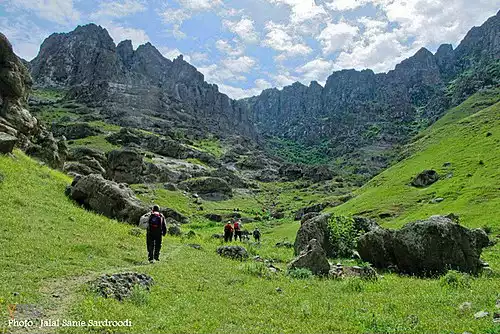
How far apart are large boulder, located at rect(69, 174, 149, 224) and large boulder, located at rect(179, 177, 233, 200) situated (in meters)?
116

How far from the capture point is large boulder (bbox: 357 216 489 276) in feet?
91.8

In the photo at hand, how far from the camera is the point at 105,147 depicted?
198 metres

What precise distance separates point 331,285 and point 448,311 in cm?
742

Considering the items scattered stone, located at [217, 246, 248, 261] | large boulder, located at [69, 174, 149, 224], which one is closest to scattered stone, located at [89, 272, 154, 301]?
scattered stone, located at [217, 246, 248, 261]

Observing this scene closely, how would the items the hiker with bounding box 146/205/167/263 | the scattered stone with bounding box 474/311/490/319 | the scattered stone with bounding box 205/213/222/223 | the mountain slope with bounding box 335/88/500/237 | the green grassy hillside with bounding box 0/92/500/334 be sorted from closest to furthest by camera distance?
the green grassy hillside with bounding box 0/92/500/334, the scattered stone with bounding box 474/311/490/319, the hiker with bounding box 146/205/167/263, the mountain slope with bounding box 335/88/500/237, the scattered stone with bounding box 205/213/222/223

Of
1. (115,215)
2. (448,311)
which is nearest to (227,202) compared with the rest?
(115,215)

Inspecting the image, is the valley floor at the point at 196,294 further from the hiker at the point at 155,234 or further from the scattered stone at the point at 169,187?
the scattered stone at the point at 169,187

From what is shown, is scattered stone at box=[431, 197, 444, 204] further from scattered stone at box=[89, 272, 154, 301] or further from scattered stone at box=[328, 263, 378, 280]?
scattered stone at box=[89, 272, 154, 301]

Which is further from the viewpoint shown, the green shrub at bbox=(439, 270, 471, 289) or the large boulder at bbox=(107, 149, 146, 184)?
the large boulder at bbox=(107, 149, 146, 184)

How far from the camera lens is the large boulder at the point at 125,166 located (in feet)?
467

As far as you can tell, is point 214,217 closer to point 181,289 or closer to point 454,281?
point 454,281

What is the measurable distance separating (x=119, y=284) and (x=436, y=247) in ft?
70.7
